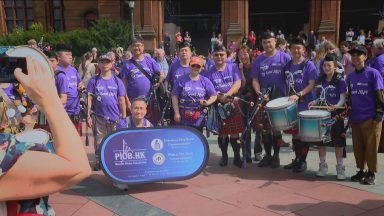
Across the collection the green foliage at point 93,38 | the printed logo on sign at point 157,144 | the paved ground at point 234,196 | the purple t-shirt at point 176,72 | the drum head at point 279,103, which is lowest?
the paved ground at point 234,196

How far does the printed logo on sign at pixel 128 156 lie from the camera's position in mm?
5418

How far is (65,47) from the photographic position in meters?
6.61

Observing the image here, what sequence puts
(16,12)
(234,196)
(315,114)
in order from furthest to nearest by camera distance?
(16,12), (315,114), (234,196)

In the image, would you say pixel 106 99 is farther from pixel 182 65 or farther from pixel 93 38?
pixel 93 38

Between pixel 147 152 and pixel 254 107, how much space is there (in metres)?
2.06

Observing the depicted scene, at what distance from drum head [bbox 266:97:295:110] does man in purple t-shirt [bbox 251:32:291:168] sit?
50 cm

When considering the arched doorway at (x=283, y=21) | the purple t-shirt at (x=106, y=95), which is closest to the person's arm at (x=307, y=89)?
the purple t-shirt at (x=106, y=95)

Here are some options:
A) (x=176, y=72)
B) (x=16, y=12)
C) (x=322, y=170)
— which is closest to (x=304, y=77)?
(x=322, y=170)

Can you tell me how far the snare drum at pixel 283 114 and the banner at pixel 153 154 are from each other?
3.24ft

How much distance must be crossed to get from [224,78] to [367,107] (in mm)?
2138

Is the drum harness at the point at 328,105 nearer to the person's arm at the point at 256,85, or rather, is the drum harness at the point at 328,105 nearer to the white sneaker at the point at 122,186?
the person's arm at the point at 256,85

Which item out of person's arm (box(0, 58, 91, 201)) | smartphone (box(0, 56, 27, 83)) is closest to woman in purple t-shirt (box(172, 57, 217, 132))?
smartphone (box(0, 56, 27, 83))

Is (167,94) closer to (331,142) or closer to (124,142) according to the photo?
(124,142)

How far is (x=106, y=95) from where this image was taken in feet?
20.9
